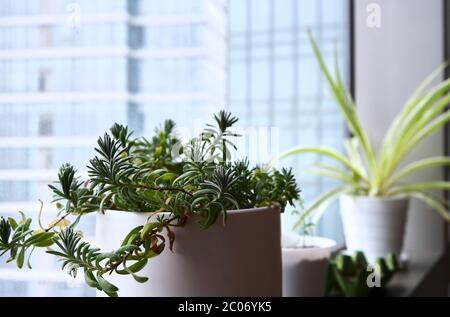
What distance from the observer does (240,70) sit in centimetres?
113

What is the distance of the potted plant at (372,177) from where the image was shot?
46.9 inches

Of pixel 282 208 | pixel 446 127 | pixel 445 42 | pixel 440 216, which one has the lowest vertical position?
pixel 440 216

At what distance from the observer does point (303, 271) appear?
2.00 feet

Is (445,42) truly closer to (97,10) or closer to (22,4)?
(97,10)

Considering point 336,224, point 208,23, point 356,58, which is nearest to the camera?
point 208,23

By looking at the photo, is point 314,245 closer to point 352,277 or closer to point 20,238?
point 352,277

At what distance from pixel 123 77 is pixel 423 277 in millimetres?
713

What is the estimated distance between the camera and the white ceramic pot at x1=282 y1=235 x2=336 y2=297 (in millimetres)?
603

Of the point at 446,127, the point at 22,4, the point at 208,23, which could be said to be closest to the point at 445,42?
the point at 446,127

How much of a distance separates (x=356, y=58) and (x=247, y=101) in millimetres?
585

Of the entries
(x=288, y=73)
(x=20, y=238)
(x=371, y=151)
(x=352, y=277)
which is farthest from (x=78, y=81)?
(x=371, y=151)

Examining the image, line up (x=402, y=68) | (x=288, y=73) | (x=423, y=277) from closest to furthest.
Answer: (x=423, y=277) → (x=288, y=73) → (x=402, y=68)

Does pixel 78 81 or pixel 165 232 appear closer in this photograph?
pixel 165 232
